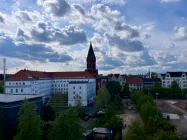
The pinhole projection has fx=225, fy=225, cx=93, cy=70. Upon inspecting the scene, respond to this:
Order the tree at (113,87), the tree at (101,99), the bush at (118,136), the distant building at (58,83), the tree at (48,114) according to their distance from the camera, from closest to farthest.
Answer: the bush at (118,136) → the tree at (48,114) → the tree at (101,99) → the distant building at (58,83) → the tree at (113,87)

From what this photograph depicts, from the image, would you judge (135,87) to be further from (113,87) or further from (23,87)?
(23,87)

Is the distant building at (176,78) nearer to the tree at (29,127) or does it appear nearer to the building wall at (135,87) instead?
the building wall at (135,87)

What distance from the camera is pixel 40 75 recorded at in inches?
3061

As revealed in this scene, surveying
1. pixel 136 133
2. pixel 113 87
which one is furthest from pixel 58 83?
pixel 136 133

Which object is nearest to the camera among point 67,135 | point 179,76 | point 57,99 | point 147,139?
point 147,139

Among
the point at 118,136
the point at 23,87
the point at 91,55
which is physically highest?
the point at 91,55

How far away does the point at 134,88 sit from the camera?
317 ft

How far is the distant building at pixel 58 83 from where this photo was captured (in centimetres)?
6738

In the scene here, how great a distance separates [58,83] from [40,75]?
11231 mm

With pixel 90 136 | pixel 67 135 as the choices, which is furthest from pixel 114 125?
pixel 67 135

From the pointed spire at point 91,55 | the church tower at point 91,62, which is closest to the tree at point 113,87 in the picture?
the church tower at point 91,62

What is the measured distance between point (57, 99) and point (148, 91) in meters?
34.9

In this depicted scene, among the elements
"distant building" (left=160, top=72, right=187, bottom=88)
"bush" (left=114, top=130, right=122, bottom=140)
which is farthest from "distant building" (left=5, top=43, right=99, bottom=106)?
"distant building" (left=160, top=72, right=187, bottom=88)

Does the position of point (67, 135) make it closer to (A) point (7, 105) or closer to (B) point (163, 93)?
(A) point (7, 105)
